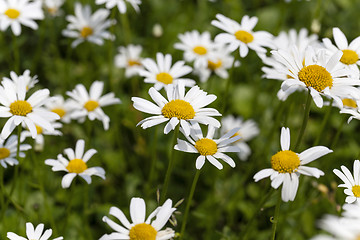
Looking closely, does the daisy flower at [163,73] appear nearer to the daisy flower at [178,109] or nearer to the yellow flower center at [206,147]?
the daisy flower at [178,109]

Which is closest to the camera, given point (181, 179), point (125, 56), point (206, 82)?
point (181, 179)

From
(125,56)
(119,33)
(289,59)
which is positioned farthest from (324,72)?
(119,33)

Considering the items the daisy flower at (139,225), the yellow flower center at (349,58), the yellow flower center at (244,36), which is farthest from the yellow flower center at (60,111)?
the yellow flower center at (349,58)

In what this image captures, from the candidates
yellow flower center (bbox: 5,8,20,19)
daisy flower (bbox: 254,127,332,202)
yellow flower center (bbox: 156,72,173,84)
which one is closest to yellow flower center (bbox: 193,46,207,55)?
yellow flower center (bbox: 156,72,173,84)

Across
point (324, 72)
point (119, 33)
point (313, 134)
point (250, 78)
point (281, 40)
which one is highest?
point (119, 33)

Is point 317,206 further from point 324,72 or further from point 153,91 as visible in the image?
point 153,91

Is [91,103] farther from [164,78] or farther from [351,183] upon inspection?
[351,183]

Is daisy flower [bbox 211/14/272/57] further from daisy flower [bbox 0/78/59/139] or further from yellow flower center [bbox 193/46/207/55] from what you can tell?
daisy flower [bbox 0/78/59/139]
